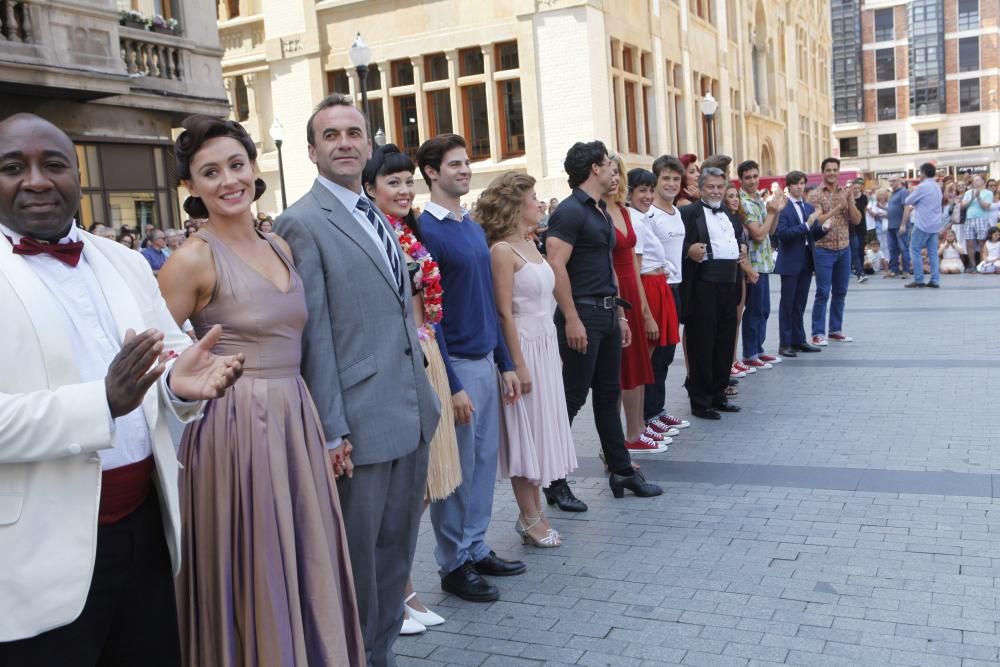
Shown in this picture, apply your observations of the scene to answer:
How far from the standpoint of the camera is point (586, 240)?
559cm

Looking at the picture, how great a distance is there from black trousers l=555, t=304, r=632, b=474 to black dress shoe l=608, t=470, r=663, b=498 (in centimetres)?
5

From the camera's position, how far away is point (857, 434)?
689 centimetres

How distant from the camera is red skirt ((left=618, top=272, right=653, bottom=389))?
21.1 ft

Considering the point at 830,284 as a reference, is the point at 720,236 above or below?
above

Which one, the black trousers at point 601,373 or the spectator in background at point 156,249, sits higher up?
the spectator in background at point 156,249

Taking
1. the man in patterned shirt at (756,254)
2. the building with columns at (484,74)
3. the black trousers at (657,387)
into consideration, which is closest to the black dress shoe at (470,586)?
the black trousers at (657,387)

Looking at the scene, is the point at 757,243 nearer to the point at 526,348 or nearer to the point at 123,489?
the point at 526,348

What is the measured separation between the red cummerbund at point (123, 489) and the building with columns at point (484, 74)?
24815 millimetres

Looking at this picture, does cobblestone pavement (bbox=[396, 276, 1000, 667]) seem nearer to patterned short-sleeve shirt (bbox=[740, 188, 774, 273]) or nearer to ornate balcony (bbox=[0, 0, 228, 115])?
patterned short-sleeve shirt (bbox=[740, 188, 774, 273])

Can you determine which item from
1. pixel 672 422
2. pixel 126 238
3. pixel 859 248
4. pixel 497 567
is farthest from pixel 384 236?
pixel 859 248

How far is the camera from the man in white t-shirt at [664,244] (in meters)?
7.48

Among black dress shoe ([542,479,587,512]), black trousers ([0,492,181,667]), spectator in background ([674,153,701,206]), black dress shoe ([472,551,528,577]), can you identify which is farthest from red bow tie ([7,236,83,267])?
spectator in background ([674,153,701,206])

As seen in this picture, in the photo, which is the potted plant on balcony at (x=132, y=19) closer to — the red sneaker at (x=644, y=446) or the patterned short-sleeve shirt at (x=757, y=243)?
the patterned short-sleeve shirt at (x=757, y=243)

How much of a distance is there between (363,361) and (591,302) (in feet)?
8.56
